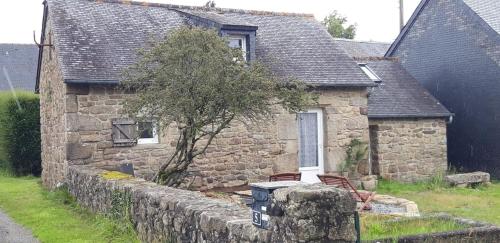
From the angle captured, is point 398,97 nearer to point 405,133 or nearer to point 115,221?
point 405,133

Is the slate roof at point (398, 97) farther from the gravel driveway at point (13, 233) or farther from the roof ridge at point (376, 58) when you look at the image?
the gravel driveway at point (13, 233)

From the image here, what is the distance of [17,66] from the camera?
1175 inches

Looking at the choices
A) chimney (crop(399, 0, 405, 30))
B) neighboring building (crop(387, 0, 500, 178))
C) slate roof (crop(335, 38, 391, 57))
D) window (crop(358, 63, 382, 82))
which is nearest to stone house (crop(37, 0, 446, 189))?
window (crop(358, 63, 382, 82))

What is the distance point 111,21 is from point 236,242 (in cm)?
1081

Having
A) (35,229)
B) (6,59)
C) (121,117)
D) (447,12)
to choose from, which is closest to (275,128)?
(121,117)

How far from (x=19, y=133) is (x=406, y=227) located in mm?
14422

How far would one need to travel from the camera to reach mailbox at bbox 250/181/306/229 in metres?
4.41

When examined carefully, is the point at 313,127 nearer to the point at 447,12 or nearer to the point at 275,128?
the point at 275,128

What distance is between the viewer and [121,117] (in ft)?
42.1

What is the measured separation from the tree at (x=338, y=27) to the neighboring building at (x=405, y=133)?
21211 mm

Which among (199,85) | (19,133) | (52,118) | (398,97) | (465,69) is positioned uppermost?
(465,69)

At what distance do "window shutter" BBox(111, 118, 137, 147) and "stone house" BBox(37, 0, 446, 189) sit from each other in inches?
0.9

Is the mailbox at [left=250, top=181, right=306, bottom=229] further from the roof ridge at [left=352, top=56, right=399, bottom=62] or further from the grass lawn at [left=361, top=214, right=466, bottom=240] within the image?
the roof ridge at [left=352, top=56, right=399, bottom=62]

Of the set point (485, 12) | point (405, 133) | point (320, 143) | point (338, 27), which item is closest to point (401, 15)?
point (338, 27)
